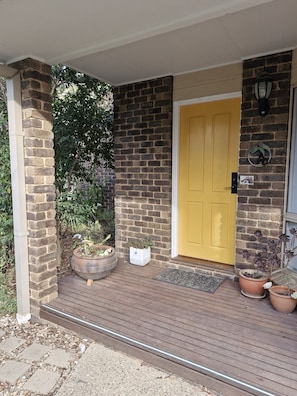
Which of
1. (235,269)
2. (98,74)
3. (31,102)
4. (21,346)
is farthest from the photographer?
(98,74)

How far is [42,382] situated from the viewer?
73.6 inches

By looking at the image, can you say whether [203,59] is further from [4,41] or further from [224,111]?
[4,41]

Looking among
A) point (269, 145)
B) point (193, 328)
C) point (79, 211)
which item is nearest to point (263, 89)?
point (269, 145)

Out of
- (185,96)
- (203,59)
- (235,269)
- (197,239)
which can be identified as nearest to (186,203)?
(197,239)

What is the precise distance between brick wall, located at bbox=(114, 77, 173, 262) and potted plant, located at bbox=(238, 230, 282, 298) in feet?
3.55

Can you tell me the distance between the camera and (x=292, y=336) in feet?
6.74

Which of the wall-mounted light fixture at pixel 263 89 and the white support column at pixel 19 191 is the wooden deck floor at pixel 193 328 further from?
the wall-mounted light fixture at pixel 263 89

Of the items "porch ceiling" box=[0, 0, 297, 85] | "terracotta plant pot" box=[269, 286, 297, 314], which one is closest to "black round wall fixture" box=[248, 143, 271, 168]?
"porch ceiling" box=[0, 0, 297, 85]

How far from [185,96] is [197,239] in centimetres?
178

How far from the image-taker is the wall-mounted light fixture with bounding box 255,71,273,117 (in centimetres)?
260

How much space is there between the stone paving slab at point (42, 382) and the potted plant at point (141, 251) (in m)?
1.76

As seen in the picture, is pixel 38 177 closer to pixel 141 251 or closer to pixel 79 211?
pixel 79 211

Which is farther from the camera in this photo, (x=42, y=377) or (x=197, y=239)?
(x=197, y=239)

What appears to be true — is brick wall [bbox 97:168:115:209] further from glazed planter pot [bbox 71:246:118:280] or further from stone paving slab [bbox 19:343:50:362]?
stone paving slab [bbox 19:343:50:362]
